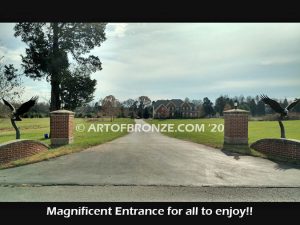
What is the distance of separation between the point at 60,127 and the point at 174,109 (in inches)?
3414

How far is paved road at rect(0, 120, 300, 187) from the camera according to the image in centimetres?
722

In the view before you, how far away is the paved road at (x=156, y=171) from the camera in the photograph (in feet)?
23.7

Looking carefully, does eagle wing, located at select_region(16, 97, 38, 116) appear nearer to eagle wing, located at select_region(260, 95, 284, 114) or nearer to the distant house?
eagle wing, located at select_region(260, 95, 284, 114)

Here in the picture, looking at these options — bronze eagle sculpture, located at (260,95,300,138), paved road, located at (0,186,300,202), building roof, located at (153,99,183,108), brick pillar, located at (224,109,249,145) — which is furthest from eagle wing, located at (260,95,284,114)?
building roof, located at (153,99,183,108)

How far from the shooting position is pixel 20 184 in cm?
694

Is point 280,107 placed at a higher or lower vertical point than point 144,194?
higher

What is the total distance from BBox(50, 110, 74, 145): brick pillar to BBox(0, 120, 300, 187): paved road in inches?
110

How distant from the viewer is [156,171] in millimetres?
8398

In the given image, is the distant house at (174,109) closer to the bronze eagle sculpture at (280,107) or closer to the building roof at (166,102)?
the building roof at (166,102)

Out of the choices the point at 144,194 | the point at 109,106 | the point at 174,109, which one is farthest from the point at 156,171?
the point at 174,109

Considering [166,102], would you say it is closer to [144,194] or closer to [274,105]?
[274,105]
